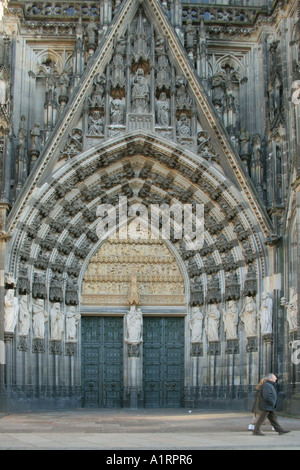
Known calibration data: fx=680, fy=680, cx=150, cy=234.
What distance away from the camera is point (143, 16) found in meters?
20.2

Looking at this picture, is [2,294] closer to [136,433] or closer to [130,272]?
[130,272]

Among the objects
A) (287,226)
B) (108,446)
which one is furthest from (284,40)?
(108,446)

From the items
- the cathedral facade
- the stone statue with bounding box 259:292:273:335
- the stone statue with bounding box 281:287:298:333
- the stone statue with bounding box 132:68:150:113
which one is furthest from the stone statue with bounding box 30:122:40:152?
the stone statue with bounding box 281:287:298:333

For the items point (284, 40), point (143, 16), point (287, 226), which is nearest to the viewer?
point (287, 226)

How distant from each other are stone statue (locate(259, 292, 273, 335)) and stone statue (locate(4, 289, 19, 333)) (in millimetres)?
6301

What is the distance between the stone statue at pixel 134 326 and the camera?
63.7ft

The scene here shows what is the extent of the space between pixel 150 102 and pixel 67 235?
4.45m

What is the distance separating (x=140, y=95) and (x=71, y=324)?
674cm

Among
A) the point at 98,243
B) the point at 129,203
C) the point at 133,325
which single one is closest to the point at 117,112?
the point at 129,203

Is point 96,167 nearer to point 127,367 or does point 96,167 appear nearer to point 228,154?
point 228,154

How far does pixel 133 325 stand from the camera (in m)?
19.5

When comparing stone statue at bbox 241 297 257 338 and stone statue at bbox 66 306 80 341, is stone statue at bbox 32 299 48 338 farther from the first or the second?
stone statue at bbox 241 297 257 338

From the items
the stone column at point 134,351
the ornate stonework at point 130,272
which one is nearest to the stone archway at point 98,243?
the ornate stonework at point 130,272

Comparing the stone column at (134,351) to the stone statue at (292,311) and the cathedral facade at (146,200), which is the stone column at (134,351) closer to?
the cathedral facade at (146,200)
